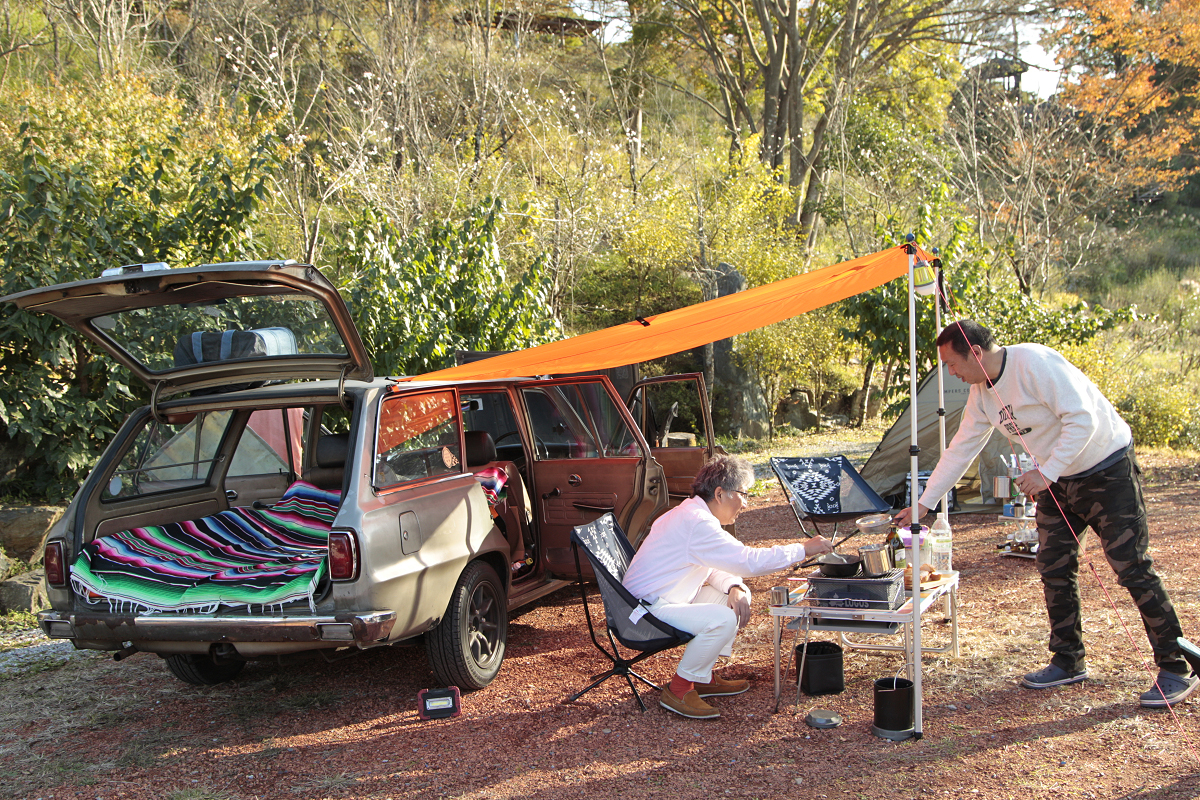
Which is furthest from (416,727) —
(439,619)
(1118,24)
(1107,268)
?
(1107,268)

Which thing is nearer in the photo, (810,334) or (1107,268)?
(810,334)

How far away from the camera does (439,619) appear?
4172mm

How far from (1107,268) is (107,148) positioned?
2592 centimetres

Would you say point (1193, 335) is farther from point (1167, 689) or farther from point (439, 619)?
point (439, 619)

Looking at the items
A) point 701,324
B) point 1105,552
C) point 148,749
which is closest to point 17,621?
point 148,749

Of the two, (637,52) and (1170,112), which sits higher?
(637,52)

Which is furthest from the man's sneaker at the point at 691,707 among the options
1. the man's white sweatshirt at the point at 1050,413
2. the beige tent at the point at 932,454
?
the beige tent at the point at 932,454

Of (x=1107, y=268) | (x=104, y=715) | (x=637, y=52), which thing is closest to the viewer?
(x=104, y=715)

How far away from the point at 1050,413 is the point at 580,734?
Answer: 2625 millimetres

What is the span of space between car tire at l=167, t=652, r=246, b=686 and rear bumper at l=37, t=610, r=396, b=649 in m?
0.74

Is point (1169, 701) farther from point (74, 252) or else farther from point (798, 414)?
point (798, 414)

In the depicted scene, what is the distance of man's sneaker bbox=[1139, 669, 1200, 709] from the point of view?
388 cm

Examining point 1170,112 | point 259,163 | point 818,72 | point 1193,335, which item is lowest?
point 1193,335

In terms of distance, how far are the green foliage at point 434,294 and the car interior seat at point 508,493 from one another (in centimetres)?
324
